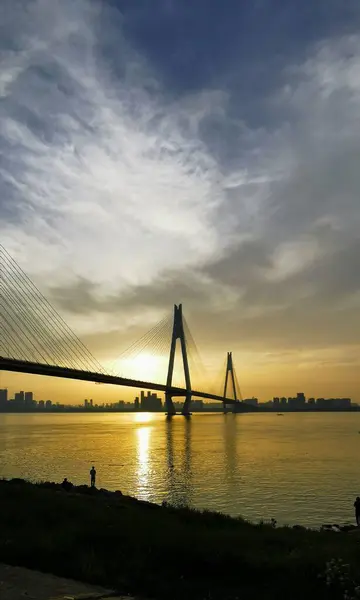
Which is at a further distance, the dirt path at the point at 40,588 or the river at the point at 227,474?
the river at the point at 227,474

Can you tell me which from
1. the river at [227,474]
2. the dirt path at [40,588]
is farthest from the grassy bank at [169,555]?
the river at [227,474]

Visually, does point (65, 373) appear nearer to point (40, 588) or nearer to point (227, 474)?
point (227, 474)

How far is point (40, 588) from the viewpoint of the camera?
339 inches

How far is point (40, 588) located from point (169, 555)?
300cm

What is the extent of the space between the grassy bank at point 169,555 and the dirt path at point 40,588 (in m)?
0.37

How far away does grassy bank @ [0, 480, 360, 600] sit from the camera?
8.98 metres

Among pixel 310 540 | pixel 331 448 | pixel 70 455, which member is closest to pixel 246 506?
pixel 310 540

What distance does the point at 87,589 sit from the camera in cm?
870

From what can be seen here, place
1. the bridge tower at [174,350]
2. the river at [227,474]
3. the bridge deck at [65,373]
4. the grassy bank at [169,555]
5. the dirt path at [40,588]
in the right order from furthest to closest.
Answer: the bridge tower at [174,350], the bridge deck at [65,373], the river at [227,474], the grassy bank at [169,555], the dirt path at [40,588]

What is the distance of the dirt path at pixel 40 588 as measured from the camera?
319 inches

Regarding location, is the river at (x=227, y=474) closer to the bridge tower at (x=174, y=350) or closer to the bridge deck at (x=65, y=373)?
the bridge deck at (x=65, y=373)

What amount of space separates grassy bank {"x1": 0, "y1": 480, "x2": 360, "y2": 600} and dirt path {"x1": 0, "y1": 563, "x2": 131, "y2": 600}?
1.21 ft

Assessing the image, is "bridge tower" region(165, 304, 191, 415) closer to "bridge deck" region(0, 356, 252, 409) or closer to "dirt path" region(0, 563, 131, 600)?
"bridge deck" region(0, 356, 252, 409)

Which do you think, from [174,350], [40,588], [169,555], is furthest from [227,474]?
[174,350]
